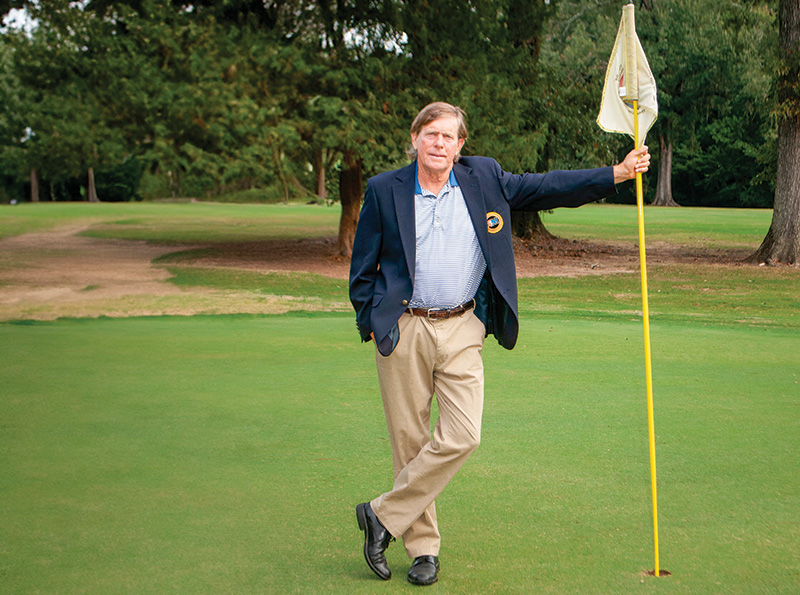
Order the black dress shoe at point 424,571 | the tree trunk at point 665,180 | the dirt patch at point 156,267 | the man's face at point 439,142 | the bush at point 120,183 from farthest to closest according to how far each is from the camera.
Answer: the bush at point 120,183, the tree trunk at point 665,180, the dirt patch at point 156,267, the man's face at point 439,142, the black dress shoe at point 424,571

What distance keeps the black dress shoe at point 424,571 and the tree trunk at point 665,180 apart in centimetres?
5521

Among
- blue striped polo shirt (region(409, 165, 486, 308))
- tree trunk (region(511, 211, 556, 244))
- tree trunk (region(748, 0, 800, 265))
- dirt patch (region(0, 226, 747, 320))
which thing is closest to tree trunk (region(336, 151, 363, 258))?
dirt patch (region(0, 226, 747, 320))

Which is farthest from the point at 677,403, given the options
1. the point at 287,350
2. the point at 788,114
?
the point at 788,114

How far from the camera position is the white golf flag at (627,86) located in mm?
3854

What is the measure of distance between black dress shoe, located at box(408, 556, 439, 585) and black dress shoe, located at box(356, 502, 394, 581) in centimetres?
11

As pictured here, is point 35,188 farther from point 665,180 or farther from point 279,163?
point 279,163

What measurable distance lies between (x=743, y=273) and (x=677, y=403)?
1338 cm

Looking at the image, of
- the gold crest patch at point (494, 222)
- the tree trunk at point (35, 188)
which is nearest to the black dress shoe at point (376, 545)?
the gold crest patch at point (494, 222)

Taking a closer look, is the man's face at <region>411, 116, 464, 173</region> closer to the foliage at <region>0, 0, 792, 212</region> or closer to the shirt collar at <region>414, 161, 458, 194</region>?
the shirt collar at <region>414, 161, 458, 194</region>

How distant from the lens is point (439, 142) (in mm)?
3689

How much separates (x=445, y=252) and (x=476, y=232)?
0.15m

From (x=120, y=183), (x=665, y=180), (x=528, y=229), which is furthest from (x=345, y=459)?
(x=120, y=183)

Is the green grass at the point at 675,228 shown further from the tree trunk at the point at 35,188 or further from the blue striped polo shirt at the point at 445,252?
the tree trunk at the point at 35,188

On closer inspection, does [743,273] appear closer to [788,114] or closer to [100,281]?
[788,114]
